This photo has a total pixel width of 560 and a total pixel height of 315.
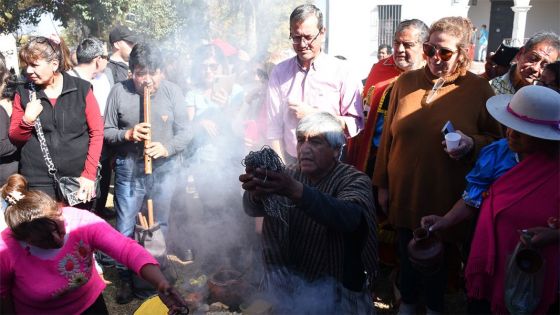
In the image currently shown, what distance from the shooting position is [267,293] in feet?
7.82

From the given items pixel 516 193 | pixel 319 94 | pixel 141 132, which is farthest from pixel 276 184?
pixel 141 132

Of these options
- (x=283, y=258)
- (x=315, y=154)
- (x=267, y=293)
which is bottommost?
(x=267, y=293)

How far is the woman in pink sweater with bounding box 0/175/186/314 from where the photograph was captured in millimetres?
2139

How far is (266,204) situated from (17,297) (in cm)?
138

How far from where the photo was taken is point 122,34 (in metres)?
5.12

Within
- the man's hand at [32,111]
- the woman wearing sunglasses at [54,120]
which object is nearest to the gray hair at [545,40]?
the woman wearing sunglasses at [54,120]

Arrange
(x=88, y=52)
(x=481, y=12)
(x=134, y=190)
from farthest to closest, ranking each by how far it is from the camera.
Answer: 1. (x=481, y=12)
2. (x=88, y=52)
3. (x=134, y=190)

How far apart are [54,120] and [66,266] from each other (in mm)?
1367

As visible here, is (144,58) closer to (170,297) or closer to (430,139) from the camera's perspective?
(170,297)

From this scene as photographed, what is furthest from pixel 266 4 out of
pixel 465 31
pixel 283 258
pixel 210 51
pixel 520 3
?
pixel 520 3

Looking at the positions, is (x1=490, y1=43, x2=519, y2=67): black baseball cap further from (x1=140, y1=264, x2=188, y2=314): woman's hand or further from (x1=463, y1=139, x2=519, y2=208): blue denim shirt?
(x1=140, y1=264, x2=188, y2=314): woman's hand

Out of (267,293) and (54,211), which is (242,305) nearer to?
(267,293)

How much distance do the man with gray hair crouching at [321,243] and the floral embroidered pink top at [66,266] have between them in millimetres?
646

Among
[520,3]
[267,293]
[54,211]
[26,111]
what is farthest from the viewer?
[520,3]
